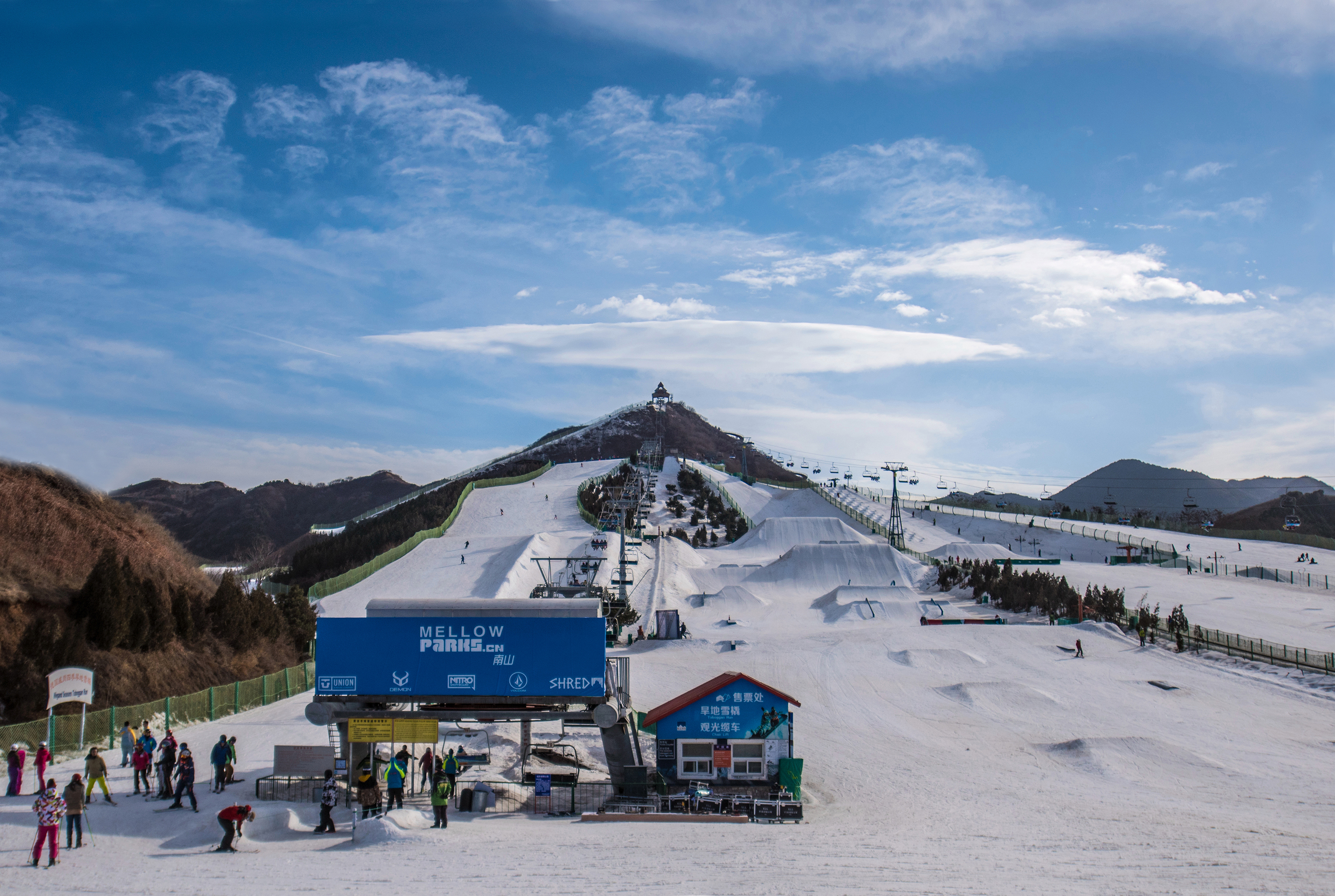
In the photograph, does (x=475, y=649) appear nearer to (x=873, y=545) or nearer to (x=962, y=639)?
(x=962, y=639)

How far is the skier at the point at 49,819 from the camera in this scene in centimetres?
1152

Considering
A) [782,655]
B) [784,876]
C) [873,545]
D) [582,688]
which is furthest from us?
[873,545]

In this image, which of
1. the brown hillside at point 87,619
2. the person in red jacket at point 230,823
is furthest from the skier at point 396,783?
the brown hillside at point 87,619

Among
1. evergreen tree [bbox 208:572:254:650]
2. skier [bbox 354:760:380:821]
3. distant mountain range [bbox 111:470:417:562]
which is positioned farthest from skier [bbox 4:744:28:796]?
distant mountain range [bbox 111:470:417:562]

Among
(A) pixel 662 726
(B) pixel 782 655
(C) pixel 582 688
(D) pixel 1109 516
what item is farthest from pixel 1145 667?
(D) pixel 1109 516

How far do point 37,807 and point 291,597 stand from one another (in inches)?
966

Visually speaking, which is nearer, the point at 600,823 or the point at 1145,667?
the point at 600,823

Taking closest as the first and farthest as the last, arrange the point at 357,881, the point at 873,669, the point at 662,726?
the point at 357,881 → the point at 662,726 → the point at 873,669

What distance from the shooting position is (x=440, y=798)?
14.2m

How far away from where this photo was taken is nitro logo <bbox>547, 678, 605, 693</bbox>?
56.9 feet

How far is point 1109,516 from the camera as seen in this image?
91750mm

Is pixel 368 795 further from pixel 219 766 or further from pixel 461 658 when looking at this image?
pixel 219 766

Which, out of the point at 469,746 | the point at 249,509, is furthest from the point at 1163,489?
the point at 469,746

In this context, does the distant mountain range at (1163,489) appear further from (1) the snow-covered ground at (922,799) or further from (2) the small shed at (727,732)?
(2) the small shed at (727,732)
